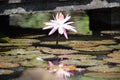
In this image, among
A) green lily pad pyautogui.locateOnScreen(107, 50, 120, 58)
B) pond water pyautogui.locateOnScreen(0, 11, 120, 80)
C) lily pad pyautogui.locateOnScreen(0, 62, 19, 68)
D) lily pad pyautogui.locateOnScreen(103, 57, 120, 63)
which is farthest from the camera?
green lily pad pyautogui.locateOnScreen(107, 50, 120, 58)

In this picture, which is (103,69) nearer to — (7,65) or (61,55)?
(61,55)

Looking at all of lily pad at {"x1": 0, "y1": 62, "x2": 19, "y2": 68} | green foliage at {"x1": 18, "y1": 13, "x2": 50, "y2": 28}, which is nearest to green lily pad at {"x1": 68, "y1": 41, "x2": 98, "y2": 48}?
lily pad at {"x1": 0, "y1": 62, "x2": 19, "y2": 68}

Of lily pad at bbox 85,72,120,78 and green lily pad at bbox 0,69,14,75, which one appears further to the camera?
green lily pad at bbox 0,69,14,75

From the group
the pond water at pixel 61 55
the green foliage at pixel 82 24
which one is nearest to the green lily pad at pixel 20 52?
the pond water at pixel 61 55

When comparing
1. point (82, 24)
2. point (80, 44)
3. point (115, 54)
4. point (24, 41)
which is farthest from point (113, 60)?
point (82, 24)

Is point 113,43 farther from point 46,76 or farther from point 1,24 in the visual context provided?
point 1,24

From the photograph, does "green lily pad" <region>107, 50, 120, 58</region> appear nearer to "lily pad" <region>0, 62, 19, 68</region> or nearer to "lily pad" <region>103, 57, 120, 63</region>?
"lily pad" <region>103, 57, 120, 63</region>

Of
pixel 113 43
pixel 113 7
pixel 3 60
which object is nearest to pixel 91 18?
pixel 113 7
